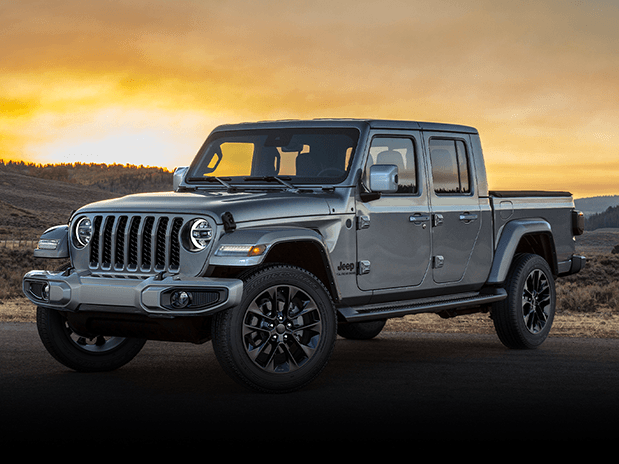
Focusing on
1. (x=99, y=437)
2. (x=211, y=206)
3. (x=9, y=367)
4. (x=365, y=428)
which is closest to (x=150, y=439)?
(x=99, y=437)

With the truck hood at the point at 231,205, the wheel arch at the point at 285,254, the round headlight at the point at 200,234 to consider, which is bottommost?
the wheel arch at the point at 285,254

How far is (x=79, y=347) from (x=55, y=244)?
43.9 inches

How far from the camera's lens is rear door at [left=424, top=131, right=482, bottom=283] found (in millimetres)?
8945

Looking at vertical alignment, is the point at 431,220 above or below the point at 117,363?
above

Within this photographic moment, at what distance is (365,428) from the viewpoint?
586cm

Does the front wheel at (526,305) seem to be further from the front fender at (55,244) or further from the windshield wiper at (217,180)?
the front fender at (55,244)

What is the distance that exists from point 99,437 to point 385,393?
99.3 inches

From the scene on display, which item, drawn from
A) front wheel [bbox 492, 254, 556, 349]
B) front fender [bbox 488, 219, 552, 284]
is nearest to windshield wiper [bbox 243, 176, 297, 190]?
front fender [bbox 488, 219, 552, 284]

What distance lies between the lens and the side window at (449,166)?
30.0ft

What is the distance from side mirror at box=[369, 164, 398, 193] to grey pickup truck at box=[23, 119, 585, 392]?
0.5 inches

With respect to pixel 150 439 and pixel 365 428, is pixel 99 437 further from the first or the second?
pixel 365 428

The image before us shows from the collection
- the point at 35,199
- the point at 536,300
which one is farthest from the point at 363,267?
the point at 35,199

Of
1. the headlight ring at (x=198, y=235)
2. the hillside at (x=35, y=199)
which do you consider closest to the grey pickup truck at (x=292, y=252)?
the headlight ring at (x=198, y=235)

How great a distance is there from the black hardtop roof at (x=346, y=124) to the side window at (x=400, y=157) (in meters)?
0.14
